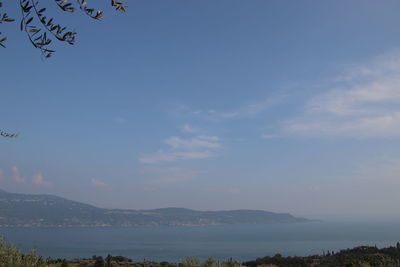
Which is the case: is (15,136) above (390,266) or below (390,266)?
above

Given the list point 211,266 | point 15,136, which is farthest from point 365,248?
point 15,136

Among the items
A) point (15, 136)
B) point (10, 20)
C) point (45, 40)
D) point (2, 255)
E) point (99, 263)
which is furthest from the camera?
point (99, 263)

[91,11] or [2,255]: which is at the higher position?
[91,11]

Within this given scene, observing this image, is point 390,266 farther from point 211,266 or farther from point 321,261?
point 321,261

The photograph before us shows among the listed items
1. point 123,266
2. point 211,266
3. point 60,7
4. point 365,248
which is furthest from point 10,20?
point 365,248

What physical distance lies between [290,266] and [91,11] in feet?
81.3

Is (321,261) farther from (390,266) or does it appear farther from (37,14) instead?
(37,14)

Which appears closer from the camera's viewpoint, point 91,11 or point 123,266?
point 91,11

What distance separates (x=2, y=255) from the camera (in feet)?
36.4

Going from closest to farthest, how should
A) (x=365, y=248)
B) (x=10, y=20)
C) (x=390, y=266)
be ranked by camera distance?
(x=10, y=20)
(x=390, y=266)
(x=365, y=248)

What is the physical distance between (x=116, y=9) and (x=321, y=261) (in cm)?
2613

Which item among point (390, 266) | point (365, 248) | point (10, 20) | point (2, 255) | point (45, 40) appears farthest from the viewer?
point (365, 248)

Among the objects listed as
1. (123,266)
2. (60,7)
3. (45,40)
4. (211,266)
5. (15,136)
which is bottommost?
(123,266)

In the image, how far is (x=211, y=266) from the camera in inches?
544
